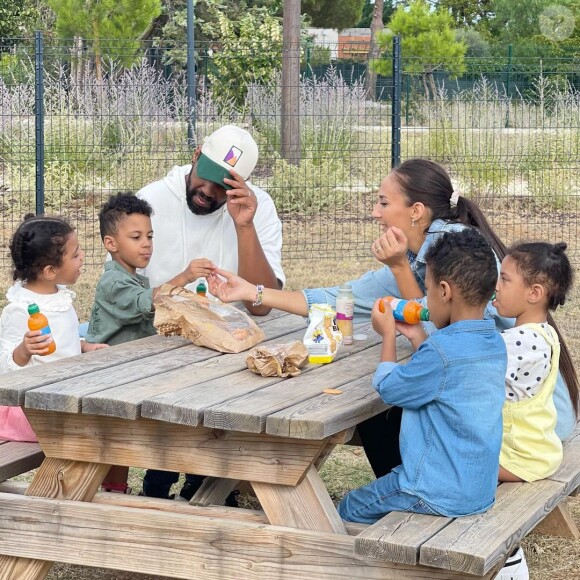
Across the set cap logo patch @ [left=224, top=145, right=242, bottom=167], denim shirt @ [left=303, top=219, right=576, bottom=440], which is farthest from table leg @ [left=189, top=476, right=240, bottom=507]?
cap logo patch @ [left=224, top=145, right=242, bottom=167]

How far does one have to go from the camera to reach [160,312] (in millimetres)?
3564

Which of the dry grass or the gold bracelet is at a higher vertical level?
the gold bracelet

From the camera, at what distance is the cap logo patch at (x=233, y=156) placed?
4008 mm

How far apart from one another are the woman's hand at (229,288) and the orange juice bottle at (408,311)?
2.61ft

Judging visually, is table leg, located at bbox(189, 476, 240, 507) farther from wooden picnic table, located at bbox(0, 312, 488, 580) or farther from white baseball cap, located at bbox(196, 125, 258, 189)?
white baseball cap, located at bbox(196, 125, 258, 189)

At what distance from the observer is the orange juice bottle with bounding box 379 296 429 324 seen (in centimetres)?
313

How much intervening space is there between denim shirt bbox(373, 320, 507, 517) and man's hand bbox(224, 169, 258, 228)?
1.39 meters

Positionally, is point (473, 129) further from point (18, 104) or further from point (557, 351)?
point (557, 351)

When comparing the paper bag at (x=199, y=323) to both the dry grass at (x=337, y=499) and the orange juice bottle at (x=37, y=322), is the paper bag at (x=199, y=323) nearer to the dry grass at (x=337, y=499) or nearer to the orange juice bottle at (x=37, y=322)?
the orange juice bottle at (x=37, y=322)

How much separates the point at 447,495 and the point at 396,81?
19.1 ft

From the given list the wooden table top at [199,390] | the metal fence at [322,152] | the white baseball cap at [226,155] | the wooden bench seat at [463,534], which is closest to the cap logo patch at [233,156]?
the white baseball cap at [226,155]

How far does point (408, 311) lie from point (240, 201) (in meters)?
1.13

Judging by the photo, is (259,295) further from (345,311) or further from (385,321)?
(385,321)

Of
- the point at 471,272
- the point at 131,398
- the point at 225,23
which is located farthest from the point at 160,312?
the point at 225,23
